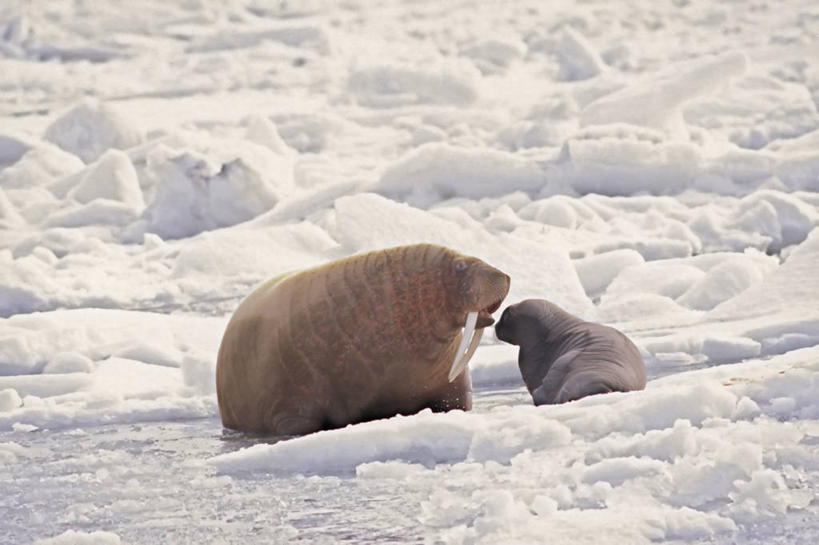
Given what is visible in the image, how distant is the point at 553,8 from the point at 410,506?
697 inches

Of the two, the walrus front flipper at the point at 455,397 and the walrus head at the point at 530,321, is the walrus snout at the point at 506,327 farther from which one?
the walrus front flipper at the point at 455,397

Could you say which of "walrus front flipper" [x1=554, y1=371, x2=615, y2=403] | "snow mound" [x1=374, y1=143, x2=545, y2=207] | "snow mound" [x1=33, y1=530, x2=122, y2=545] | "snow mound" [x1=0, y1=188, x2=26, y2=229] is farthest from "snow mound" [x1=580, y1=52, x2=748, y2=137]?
"snow mound" [x1=33, y1=530, x2=122, y2=545]

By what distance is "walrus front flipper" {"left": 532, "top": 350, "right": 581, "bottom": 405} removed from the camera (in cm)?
538

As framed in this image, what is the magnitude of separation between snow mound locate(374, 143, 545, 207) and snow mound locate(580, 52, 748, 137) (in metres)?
1.53

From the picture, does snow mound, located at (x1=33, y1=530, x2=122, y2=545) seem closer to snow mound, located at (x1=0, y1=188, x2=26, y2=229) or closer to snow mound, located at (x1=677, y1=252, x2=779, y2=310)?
snow mound, located at (x1=677, y1=252, x2=779, y2=310)

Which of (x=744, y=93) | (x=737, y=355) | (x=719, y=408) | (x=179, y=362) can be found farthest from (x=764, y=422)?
(x=744, y=93)

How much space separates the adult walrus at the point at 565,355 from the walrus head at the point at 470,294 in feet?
1.31

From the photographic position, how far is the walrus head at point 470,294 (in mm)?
5023

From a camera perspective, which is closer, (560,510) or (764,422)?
(560,510)

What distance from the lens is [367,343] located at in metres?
5.24

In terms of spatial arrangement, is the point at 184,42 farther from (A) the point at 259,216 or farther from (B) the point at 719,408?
(B) the point at 719,408

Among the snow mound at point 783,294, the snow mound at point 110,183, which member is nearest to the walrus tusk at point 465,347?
the snow mound at point 783,294

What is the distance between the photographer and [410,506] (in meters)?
3.81

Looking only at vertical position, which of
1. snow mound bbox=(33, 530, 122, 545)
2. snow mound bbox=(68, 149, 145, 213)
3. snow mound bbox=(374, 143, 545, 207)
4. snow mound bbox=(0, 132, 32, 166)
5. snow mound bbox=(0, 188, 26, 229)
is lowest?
snow mound bbox=(0, 132, 32, 166)
